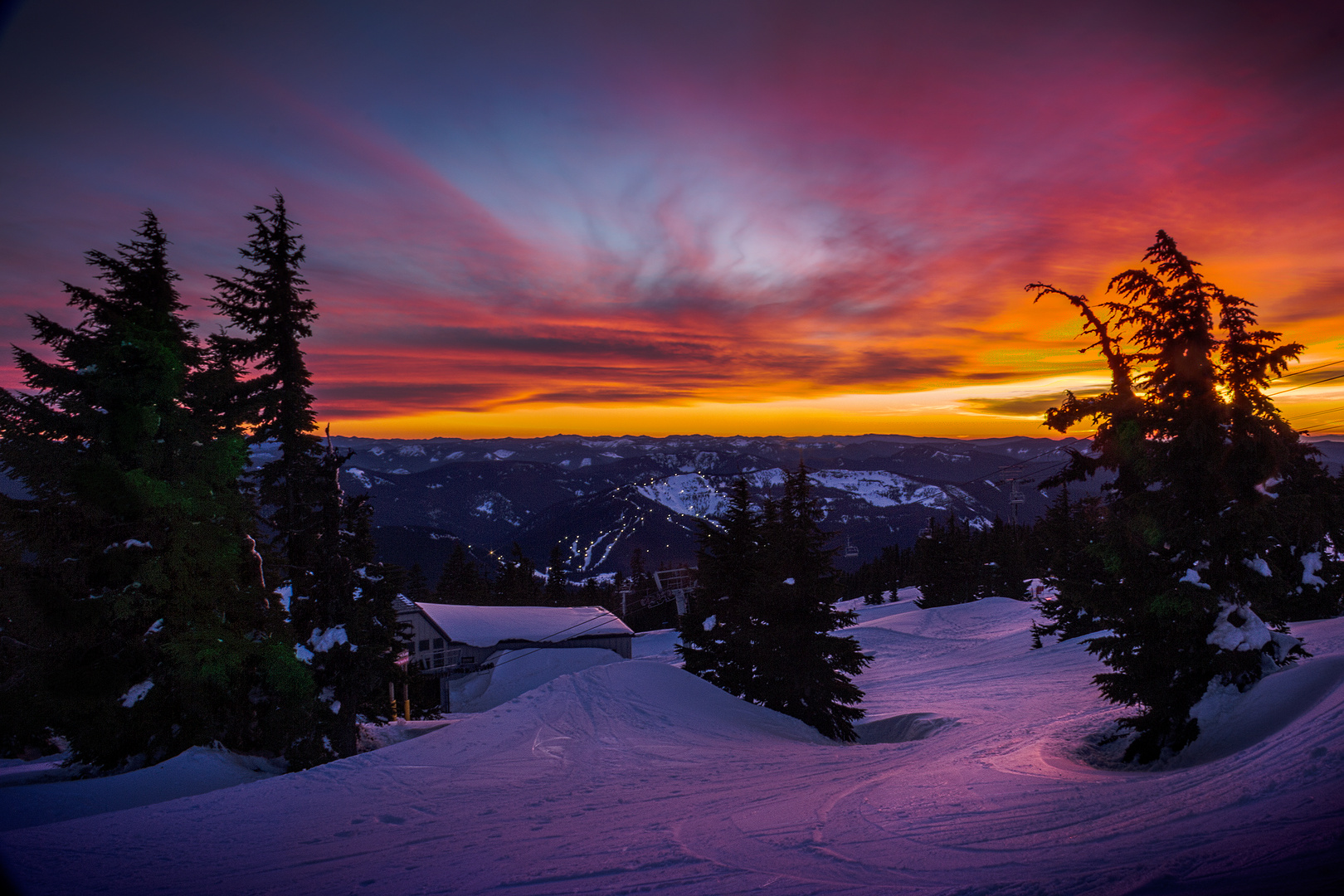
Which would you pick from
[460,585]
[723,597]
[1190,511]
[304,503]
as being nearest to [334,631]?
[304,503]

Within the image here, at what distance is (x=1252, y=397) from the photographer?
10.9m

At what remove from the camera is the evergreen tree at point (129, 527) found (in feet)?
45.7

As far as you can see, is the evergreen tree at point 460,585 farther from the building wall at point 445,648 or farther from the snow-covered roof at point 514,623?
the building wall at point 445,648

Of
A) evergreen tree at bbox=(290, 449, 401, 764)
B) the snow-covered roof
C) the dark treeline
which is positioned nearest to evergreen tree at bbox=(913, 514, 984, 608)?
the dark treeline

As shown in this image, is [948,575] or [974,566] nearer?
[948,575]

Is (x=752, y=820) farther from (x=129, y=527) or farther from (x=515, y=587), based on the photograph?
(x=515, y=587)

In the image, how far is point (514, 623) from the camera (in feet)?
162

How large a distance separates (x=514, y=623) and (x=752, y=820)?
145ft

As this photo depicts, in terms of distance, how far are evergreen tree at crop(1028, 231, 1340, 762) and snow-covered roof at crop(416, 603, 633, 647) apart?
1633 inches

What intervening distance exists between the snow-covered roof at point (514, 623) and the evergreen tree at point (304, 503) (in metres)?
26.7

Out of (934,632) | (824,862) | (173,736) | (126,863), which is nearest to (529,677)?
(173,736)

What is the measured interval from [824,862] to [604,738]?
32.1 ft

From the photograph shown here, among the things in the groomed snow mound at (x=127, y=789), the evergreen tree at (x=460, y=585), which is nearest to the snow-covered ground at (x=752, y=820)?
the groomed snow mound at (x=127, y=789)

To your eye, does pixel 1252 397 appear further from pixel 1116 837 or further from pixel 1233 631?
pixel 1116 837
